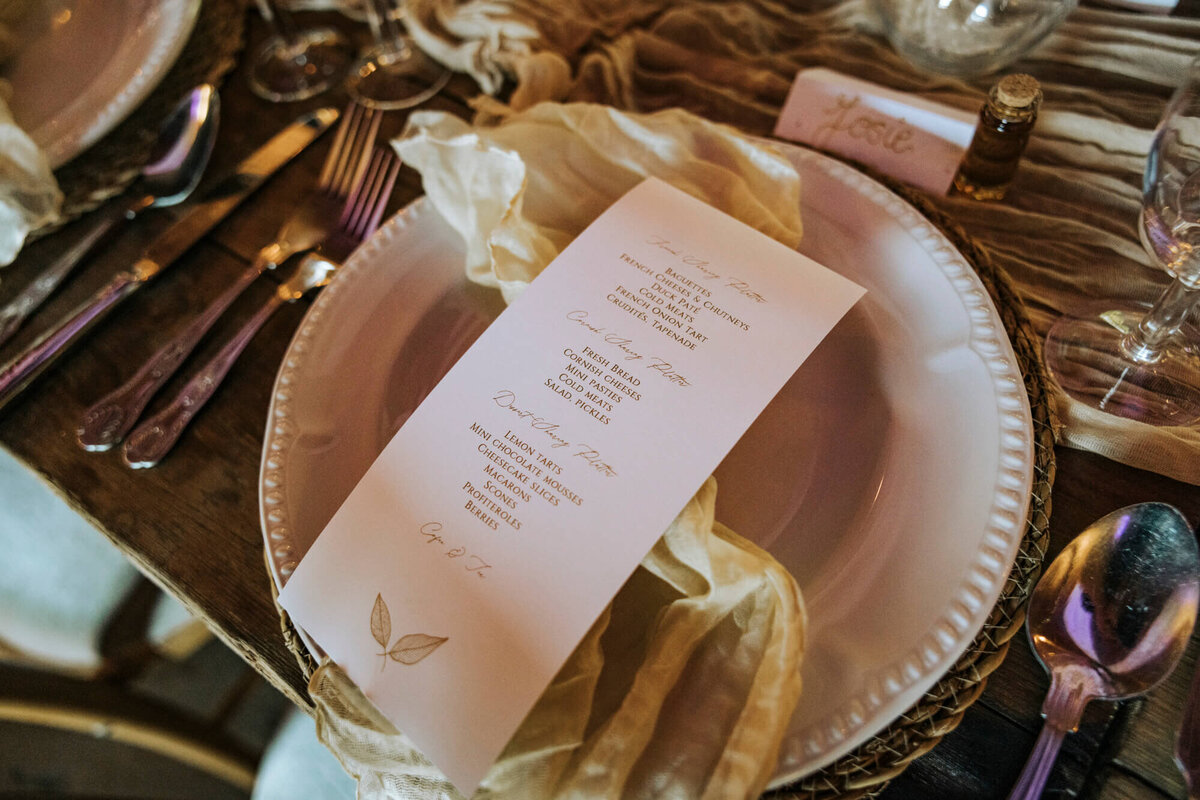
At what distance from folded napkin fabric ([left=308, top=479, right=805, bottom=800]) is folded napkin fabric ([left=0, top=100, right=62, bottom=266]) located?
17.2 inches

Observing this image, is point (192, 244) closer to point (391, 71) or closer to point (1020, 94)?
point (391, 71)

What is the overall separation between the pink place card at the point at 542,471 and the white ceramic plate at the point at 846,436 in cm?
5

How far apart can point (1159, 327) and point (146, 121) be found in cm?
75

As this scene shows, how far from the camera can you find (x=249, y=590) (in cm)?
41

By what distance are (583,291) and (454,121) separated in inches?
7.3

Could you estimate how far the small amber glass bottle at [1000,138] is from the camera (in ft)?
1.45

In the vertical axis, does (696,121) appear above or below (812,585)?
above

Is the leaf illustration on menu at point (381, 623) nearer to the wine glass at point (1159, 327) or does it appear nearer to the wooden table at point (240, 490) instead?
the wooden table at point (240, 490)

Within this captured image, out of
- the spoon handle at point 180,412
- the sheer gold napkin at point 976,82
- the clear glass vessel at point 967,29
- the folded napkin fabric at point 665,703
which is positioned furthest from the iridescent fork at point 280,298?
the clear glass vessel at point 967,29

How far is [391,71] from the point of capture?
635 mm

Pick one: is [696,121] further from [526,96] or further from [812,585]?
[812,585]

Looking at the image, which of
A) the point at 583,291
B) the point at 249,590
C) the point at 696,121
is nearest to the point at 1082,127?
the point at 696,121

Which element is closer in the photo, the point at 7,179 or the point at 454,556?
the point at 454,556

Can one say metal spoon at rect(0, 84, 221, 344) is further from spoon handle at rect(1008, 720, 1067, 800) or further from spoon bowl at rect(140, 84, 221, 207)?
spoon handle at rect(1008, 720, 1067, 800)
